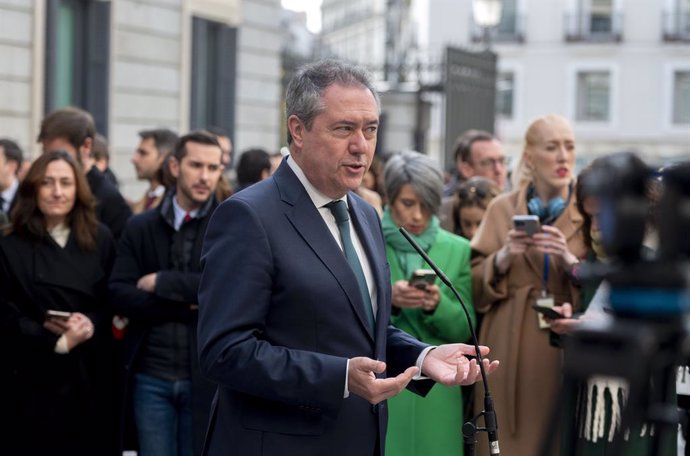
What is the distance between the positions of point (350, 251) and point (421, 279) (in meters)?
1.89

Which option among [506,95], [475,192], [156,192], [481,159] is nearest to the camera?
[475,192]

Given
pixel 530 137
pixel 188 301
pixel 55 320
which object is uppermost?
pixel 530 137

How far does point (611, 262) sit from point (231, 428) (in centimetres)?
196

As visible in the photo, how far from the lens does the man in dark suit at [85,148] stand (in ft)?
24.5

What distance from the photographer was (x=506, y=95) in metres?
45.0

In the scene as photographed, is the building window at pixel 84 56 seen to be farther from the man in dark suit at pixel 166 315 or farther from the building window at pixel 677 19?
the building window at pixel 677 19

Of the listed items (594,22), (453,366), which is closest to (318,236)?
(453,366)

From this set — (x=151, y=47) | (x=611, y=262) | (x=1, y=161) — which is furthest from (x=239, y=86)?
(x=611, y=262)

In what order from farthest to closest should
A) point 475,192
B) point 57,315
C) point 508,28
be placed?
point 508,28 < point 475,192 < point 57,315

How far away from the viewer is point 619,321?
6.61 ft

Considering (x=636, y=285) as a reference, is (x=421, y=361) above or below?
below

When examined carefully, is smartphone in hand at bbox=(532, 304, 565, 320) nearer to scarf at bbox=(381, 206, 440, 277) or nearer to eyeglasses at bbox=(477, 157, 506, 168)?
scarf at bbox=(381, 206, 440, 277)

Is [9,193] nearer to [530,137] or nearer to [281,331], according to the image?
[530,137]

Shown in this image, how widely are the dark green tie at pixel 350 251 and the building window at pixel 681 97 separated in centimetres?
4125
